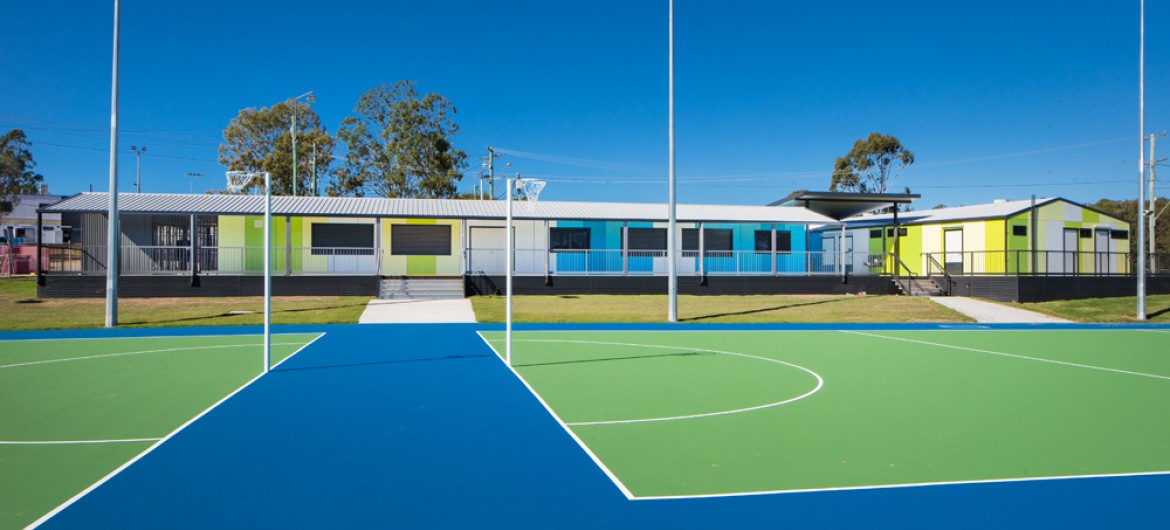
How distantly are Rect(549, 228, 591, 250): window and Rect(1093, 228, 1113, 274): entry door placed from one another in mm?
23936

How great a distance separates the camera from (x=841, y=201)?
37.2m

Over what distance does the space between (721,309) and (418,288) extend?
1159 cm

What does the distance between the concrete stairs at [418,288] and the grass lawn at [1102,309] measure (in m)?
21.5

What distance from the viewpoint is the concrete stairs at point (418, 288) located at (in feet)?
96.7

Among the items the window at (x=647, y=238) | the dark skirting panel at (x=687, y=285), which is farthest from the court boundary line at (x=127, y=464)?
the window at (x=647, y=238)

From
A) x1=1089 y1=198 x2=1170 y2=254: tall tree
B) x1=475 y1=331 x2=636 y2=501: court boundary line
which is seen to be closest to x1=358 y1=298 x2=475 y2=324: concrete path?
x1=475 y1=331 x2=636 y2=501: court boundary line

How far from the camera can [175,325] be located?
837 inches

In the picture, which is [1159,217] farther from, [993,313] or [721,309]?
[721,309]

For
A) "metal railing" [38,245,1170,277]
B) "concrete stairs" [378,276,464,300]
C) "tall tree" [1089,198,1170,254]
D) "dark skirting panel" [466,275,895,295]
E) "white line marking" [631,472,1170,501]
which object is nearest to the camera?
"white line marking" [631,472,1170,501]

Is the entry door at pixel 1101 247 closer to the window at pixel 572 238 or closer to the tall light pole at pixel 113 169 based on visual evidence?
the window at pixel 572 238

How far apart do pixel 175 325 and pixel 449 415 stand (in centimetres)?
1546

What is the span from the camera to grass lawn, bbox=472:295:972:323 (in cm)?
2447

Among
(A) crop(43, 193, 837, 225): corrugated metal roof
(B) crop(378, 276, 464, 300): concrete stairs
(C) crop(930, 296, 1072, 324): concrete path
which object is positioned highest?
(A) crop(43, 193, 837, 225): corrugated metal roof

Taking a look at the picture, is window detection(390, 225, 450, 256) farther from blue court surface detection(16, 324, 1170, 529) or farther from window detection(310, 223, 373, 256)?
→ blue court surface detection(16, 324, 1170, 529)
